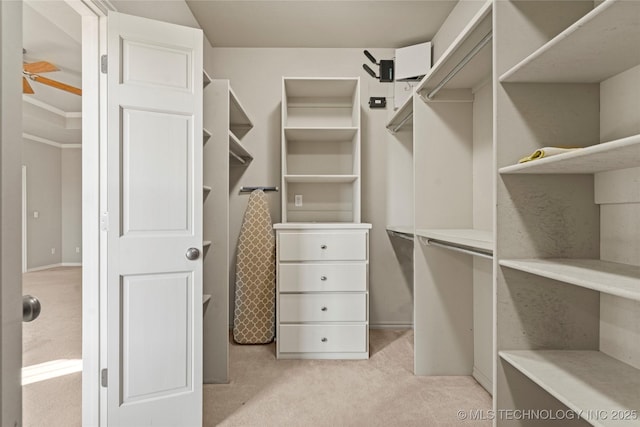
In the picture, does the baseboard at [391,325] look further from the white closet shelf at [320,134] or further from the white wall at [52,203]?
the white wall at [52,203]

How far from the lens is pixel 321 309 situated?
2.54m

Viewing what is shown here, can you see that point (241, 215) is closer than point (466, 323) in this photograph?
No

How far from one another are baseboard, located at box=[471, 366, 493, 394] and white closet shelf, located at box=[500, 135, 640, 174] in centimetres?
148

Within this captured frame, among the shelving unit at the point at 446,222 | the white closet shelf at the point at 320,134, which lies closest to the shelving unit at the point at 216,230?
the white closet shelf at the point at 320,134

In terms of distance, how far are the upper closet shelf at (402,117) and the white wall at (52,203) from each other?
625 centimetres

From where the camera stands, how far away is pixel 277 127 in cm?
321

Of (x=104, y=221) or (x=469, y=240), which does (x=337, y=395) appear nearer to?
(x=469, y=240)

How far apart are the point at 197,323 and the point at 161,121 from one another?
103 centimetres

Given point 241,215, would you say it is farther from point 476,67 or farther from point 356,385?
point 476,67

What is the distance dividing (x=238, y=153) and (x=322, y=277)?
4.19 feet

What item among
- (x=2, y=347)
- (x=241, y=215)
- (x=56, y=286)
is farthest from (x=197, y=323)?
(x=56, y=286)

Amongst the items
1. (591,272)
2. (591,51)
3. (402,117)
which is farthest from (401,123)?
(591,272)

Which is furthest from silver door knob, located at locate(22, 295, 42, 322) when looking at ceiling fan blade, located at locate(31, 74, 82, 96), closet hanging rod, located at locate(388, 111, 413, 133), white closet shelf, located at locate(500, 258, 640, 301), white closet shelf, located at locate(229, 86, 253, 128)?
ceiling fan blade, located at locate(31, 74, 82, 96)

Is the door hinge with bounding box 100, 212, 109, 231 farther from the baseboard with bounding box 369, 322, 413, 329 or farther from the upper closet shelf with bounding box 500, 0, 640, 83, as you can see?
the baseboard with bounding box 369, 322, 413, 329
